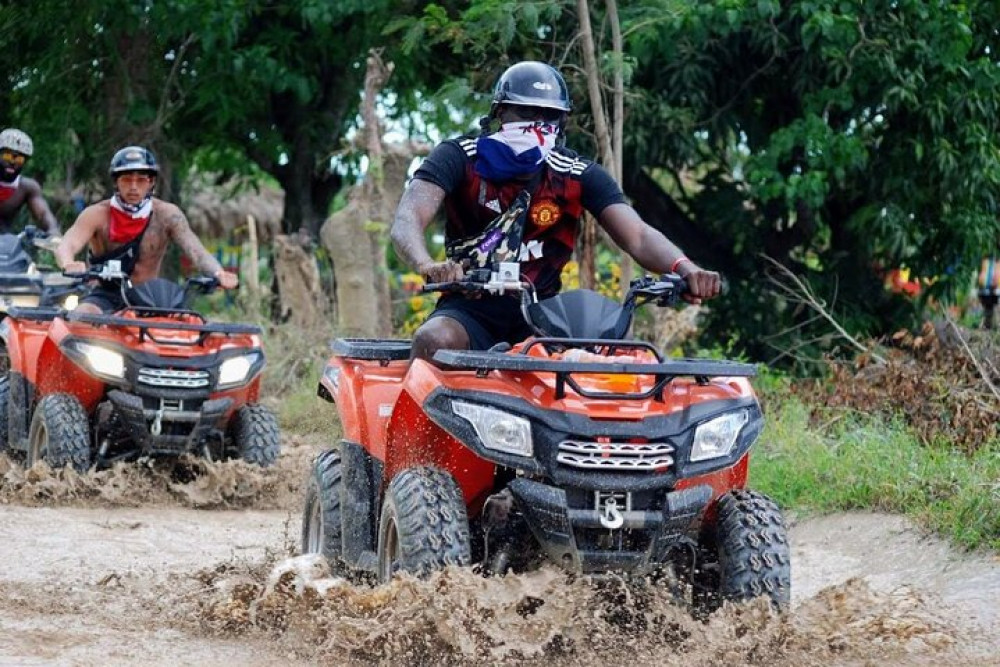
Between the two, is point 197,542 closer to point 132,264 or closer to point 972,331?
point 132,264

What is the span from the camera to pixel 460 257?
18.8 feet

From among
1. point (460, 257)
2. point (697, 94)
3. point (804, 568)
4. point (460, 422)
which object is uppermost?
point (697, 94)

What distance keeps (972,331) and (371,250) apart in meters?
5.80

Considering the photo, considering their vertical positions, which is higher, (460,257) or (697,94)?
Result: (697,94)

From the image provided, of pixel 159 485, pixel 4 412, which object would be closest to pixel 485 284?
pixel 159 485

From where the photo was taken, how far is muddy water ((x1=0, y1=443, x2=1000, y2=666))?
15.3ft

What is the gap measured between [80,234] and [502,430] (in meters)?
5.66

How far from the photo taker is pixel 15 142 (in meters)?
13.0

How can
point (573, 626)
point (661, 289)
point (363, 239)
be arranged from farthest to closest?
point (363, 239)
point (661, 289)
point (573, 626)

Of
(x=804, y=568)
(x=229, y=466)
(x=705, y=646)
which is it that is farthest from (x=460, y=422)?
(x=229, y=466)

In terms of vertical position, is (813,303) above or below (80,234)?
below

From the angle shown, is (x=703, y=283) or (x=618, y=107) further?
(x=618, y=107)

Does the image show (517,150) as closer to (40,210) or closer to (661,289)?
(661,289)

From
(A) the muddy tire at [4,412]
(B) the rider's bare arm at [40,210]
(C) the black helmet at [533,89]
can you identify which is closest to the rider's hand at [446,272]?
(C) the black helmet at [533,89]
